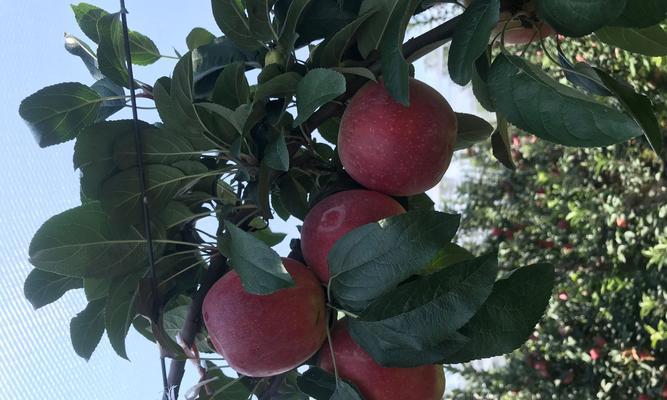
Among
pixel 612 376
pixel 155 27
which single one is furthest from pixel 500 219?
pixel 155 27

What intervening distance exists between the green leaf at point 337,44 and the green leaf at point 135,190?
121 millimetres

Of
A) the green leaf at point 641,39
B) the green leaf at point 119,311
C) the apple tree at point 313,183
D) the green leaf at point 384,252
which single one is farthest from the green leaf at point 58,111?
the green leaf at point 641,39

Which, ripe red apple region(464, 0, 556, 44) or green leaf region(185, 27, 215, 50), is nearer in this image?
ripe red apple region(464, 0, 556, 44)

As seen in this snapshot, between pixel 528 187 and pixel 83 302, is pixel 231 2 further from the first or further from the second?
pixel 528 187

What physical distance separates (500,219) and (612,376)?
0.58 metres

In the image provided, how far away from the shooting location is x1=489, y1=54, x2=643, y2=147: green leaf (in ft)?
1.10

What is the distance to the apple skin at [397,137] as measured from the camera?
433 millimetres

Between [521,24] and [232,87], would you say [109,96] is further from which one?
[521,24]

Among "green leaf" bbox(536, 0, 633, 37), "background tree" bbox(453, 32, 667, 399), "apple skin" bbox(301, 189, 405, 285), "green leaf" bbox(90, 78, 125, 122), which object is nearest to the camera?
"green leaf" bbox(536, 0, 633, 37)

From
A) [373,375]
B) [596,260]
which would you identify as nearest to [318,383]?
[373,375]

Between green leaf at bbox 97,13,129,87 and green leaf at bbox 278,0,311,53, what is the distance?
0.39ft

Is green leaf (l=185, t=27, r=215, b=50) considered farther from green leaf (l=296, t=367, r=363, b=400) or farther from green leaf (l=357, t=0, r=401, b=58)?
green leaf (l=296, t=367, r=363, b=400)

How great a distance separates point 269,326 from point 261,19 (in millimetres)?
178

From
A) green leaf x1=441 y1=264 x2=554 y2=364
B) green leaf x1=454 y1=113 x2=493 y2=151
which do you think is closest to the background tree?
green leaf x1=454 y1=113 x2=493 y2=151
